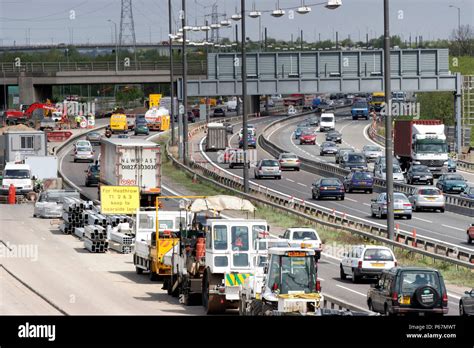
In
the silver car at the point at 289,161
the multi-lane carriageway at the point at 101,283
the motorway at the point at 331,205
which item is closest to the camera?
the multi-lane carriageway at the point at 101,283

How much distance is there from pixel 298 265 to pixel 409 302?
281 cm

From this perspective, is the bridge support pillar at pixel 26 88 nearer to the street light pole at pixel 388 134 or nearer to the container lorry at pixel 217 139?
the container lorry at pixel 217 139

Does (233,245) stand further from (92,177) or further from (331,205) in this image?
(92,177)

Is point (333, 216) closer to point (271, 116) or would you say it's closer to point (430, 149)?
point (430, 149)

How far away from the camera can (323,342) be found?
14203mm

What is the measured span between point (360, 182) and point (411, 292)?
48.9 m

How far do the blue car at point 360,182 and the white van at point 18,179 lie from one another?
18.7 metres

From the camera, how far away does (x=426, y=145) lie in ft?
285

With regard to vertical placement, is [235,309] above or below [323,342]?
below

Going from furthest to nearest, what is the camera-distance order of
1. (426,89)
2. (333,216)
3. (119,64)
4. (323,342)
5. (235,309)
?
(119,64) → (426,89) → (333,216) → (235,309) → (323,342)

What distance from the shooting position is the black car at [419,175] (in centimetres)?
7894

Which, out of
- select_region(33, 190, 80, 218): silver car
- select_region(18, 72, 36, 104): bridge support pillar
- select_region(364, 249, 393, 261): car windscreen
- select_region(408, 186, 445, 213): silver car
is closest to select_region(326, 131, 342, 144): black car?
select_region(18, 72, 36, 104): bridge support pillar

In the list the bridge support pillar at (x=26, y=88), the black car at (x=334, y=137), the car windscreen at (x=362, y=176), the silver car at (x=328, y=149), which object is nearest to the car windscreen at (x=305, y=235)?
the car windscreen at (x=362, y=176)

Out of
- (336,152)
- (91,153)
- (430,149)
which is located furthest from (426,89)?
(91,153)
